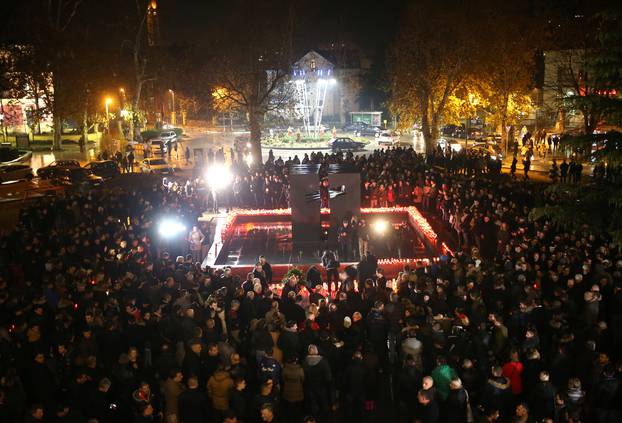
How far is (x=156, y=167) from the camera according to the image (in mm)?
35938

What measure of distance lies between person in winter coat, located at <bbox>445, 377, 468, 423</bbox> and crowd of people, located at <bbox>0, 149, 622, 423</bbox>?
31 mm

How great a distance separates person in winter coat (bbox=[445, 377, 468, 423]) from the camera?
25.3 feet

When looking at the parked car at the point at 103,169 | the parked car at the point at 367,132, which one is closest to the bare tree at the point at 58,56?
the parked car at the point at 103,169

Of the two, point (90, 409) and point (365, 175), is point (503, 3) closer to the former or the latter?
point (365, 175)

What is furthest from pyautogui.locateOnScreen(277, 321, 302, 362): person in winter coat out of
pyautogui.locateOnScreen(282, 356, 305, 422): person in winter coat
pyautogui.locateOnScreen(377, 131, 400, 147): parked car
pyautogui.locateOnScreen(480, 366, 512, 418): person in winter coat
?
pyautogui.locateOnScreen(377, 131, 400, 147): parked car

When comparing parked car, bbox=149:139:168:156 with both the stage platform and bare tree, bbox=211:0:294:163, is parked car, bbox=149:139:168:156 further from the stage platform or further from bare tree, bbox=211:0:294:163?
the stage platform

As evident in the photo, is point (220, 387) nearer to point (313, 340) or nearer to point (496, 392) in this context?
point (313, 340)

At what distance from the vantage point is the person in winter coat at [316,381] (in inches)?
331

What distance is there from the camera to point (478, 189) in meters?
20.6

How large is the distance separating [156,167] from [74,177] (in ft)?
18.9

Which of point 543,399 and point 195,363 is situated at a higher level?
point 195,363

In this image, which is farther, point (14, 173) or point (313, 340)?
point (14, 173)

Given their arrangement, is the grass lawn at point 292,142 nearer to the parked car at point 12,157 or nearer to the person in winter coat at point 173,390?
the parked car at point 12,157

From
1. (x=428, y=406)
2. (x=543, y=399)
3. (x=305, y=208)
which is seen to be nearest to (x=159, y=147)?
(x=305, y=208)
